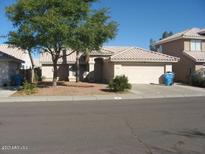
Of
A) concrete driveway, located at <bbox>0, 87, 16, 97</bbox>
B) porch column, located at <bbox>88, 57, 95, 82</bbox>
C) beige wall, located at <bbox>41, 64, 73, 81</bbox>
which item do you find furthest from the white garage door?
concrete driveway, located at <bbox>0, 87, 16, 97</bbox>

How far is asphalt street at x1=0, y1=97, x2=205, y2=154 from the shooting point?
781 centimetres

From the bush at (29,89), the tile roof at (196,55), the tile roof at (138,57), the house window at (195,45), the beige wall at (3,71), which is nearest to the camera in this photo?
the bush at (29,89)

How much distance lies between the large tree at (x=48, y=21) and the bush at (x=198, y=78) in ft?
39.7

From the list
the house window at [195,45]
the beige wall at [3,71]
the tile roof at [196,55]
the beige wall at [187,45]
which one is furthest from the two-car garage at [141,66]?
the beige wall at [3,71]

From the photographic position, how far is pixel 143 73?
111ft

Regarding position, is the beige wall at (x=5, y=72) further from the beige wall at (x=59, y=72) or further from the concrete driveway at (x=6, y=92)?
the beige wall at (x=59, y=72)

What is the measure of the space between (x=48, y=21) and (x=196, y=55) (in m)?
18.5

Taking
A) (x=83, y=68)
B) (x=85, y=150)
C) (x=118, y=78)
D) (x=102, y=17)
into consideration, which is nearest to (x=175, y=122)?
(x=85, y=150)

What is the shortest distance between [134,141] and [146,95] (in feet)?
52.0

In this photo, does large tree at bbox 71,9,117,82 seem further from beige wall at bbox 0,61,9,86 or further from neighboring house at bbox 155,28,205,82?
neighboring house at bbox 155,28,205,82

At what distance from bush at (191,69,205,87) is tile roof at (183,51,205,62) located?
82.2 inches

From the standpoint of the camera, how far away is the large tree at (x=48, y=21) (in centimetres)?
2450

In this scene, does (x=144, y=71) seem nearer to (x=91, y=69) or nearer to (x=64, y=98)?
(x=91, y=69)

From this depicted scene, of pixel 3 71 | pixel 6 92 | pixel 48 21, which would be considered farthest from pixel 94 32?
pixel 3 71
